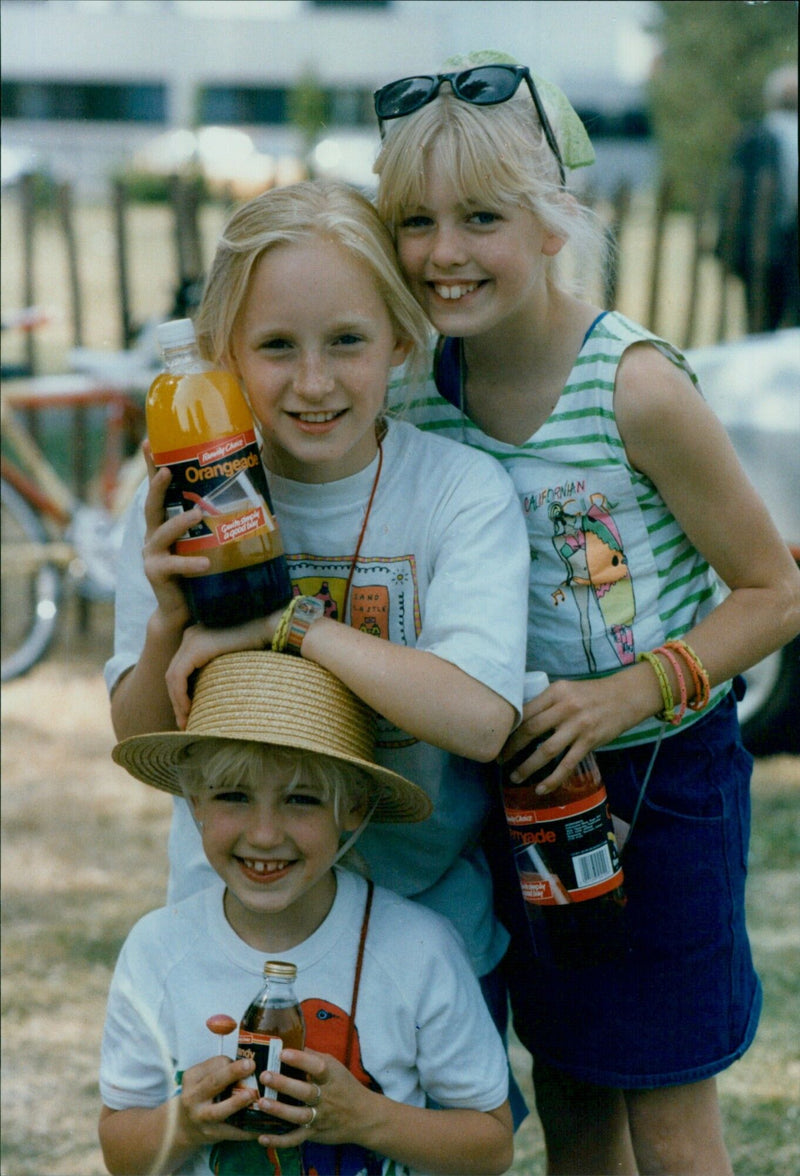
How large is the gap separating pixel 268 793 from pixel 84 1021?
6.15 ft

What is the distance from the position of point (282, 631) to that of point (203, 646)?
0.12 metres

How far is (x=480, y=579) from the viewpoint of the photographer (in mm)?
1780

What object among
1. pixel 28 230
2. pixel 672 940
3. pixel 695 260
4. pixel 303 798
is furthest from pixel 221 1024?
pixel 695 260

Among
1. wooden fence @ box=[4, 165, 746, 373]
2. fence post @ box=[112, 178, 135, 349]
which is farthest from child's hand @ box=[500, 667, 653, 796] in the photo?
fence post @ box=[112, 178, 135, 349]

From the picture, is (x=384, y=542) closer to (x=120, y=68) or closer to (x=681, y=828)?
(x=681, y=828)

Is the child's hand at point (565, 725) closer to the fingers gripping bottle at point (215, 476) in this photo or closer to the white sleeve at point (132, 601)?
the fingers gripping bottle at point (215, 476)

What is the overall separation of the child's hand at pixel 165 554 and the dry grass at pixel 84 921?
153 cm

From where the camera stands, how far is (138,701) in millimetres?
1927

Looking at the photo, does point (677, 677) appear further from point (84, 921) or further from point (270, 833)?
point (84, 921)

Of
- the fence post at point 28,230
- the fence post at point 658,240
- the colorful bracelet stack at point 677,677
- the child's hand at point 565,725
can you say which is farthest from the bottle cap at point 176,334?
the fence post at point 658,240

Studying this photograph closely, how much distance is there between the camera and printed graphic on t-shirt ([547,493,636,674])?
1950 millimetres

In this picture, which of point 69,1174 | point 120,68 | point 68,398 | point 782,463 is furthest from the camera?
point 120,68

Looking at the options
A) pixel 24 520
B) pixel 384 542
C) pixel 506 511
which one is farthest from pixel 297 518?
pixel 24 520

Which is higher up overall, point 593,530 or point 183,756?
point 593,530
